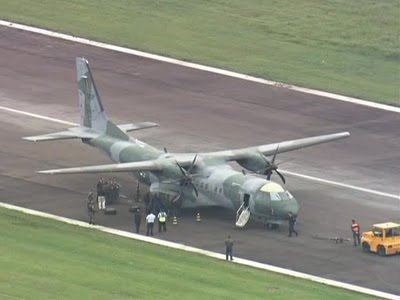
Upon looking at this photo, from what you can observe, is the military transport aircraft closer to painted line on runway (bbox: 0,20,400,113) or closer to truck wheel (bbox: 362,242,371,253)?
truck wheel (bbox: 362,242,371,253)

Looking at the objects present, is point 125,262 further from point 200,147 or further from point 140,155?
point 200,147

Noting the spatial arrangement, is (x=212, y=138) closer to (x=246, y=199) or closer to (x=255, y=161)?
(x=255, y=161)

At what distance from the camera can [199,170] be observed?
309 ft

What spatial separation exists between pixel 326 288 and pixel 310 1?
54350 millimetres

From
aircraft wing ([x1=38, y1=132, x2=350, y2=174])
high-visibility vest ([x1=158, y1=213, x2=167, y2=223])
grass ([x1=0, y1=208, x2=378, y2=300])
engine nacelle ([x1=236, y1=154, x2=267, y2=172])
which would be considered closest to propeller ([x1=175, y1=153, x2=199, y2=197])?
aircraft wing ([x1=38, y1=132, x2=350, y2=174])

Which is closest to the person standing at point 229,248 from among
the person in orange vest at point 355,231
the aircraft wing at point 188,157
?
the person in orange vest at point 355,231

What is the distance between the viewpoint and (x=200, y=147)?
106 m

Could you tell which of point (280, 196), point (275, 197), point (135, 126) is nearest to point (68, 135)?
point (135, 126)

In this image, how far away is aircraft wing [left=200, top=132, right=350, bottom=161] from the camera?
96.1m

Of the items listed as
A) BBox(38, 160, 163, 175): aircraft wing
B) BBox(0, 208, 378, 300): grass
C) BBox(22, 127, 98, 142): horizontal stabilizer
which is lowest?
BBox(0, 208, 378, 300): grass

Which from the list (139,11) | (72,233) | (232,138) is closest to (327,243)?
(72,233)

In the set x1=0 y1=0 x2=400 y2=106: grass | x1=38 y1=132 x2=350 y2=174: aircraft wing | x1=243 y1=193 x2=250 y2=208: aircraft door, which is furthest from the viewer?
x1=0 y1=0 x2=400 y2=106: grass

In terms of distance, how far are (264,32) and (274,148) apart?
31224 millimetres

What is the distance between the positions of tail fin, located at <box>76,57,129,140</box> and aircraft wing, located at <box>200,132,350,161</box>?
5800 millimetres
